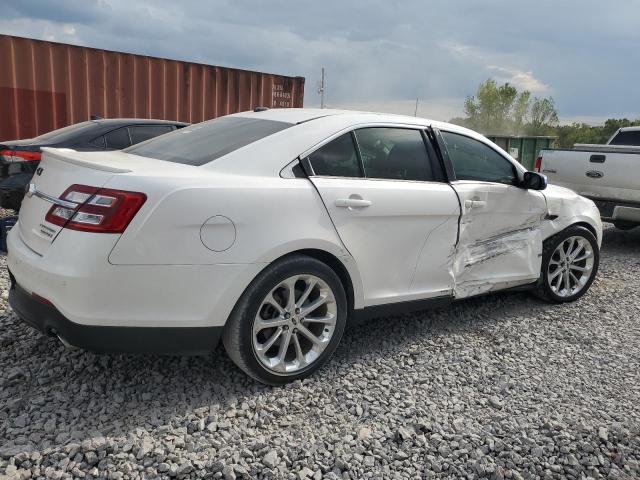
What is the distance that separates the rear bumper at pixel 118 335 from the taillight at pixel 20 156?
11.4 ft

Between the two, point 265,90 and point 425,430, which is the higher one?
point 265,90

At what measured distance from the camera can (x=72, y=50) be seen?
8.84 m

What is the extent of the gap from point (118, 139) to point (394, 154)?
415 cm

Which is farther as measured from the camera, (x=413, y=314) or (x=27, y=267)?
(x=413, y=314)

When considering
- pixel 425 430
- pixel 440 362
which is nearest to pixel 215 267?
pixel 425 430

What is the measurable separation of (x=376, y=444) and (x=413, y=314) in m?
1.84

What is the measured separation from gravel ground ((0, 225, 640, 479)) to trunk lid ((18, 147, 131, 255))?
0.80 m

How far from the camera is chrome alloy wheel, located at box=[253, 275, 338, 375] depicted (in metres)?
2.97

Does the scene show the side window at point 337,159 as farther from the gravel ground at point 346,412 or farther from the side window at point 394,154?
the gravel ground at point 346,412

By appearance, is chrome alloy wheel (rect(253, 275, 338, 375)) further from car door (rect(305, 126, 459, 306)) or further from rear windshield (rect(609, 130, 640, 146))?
rear windshield (rect(609, 130, 640, 146))

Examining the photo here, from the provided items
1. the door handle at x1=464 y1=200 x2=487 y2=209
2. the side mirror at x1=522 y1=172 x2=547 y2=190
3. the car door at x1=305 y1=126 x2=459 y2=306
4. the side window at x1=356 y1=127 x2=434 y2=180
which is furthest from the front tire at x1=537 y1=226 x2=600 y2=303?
the side window at x1=356 y1=127 x2=434 y2=180

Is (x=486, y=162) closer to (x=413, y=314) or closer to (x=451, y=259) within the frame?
(x=451, y=259)

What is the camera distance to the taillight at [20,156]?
581cm

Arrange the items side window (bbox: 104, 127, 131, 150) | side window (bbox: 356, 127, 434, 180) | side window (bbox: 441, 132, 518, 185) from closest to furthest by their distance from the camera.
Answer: side window (bbox: 356, 127, 434, 180) < side window (bbox: 441, 132, 518, 185) < side window (bbox: 104, 127, 131, 150)
